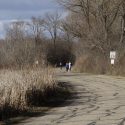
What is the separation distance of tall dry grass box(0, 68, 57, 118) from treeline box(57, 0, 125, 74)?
30.9 metres

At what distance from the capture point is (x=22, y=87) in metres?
19.3

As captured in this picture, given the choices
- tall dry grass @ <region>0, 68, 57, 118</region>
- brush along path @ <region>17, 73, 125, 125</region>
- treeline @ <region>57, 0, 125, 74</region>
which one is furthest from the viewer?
treeline @ <region>57, 0, 125, 74</region>

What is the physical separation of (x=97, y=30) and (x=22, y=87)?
44.3 m

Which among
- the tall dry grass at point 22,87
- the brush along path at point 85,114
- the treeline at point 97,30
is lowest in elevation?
the brush along path at point 85,114

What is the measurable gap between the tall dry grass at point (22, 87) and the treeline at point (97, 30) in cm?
3090

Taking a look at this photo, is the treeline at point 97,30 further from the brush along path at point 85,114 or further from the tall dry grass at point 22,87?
the brush along path at point 85,114

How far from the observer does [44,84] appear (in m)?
24.2

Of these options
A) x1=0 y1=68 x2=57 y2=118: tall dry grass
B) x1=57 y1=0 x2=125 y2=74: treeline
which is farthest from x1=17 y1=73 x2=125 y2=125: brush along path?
x1=57 y1=0 x2=125 y2=74: treeline

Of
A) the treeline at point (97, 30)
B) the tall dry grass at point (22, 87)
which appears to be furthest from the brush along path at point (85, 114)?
the treeline at point (97, 30)

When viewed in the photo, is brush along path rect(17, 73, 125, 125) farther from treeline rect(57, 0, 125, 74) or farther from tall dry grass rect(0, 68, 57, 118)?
treeline rect(57, 0, 125, 74)

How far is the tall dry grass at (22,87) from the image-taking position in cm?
1680

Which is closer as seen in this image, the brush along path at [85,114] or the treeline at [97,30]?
the brush along path at [85,114]

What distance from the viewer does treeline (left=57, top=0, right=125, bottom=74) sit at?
2352 inches

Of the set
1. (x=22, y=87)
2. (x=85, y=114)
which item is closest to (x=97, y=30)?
(x=22, y=87)
